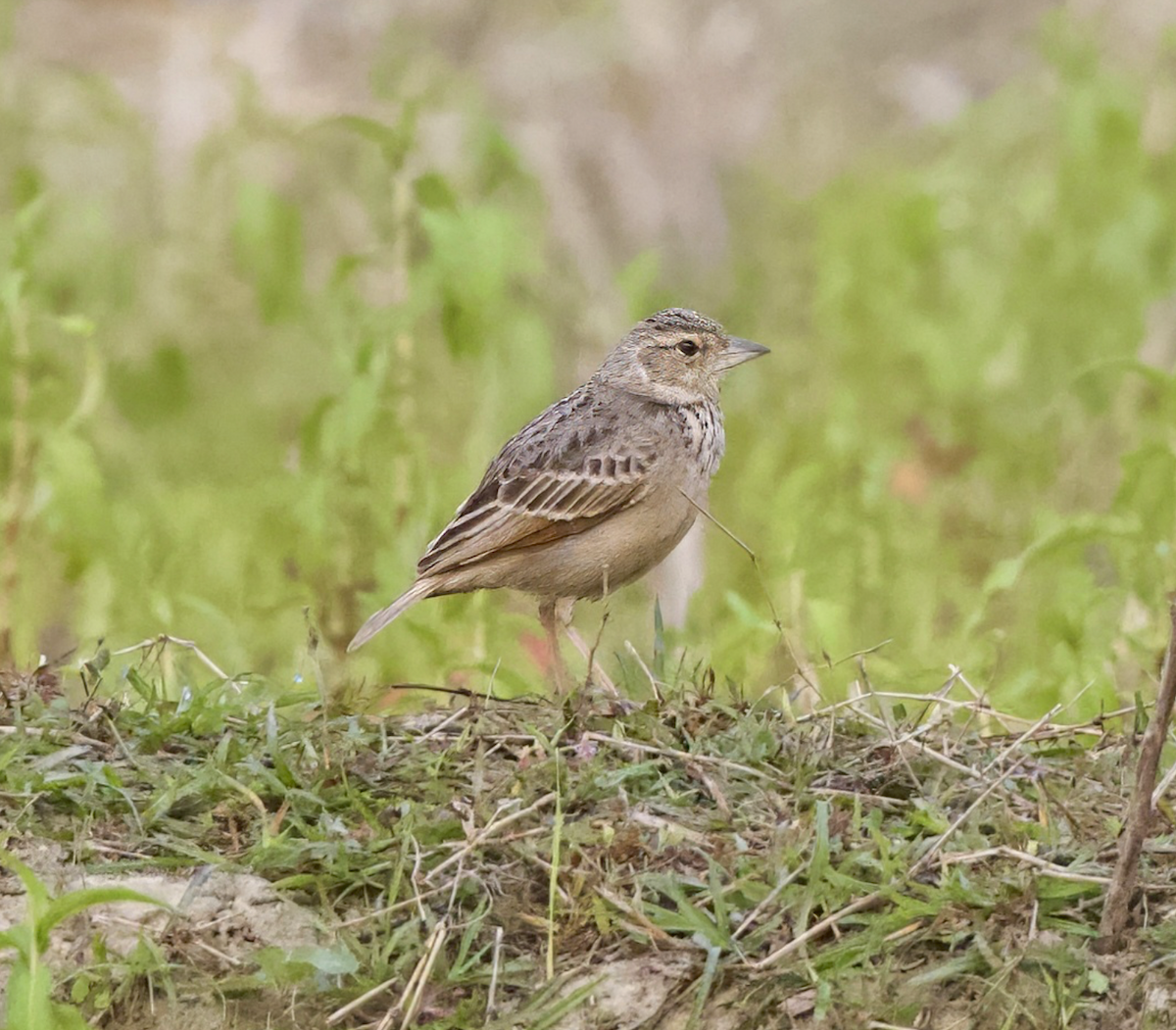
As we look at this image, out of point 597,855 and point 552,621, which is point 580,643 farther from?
point 597,855

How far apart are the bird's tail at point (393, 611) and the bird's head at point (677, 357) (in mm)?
1218

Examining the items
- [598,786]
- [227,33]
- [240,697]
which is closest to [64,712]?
[240,697]

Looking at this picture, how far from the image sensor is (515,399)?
7.98 meters

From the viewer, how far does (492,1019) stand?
414 centimetres

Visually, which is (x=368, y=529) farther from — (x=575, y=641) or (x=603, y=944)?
(x=603, y=944)

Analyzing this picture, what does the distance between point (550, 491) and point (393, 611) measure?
0.68m

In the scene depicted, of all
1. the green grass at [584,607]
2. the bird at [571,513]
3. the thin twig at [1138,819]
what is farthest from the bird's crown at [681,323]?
the thin twig at [1138,819]

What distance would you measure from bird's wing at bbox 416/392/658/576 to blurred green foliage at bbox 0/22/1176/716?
0.45 meters

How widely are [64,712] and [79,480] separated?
7.75 feet

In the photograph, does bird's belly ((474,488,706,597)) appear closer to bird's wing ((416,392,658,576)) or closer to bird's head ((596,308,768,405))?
bird's wing ((416,392,658,576))

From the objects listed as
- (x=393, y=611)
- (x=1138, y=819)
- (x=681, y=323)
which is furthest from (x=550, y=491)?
(x=1138, y=819)

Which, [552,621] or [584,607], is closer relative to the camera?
[552,621]

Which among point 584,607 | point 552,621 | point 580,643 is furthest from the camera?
point 584,607

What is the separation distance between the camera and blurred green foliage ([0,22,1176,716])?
24.5 feet
